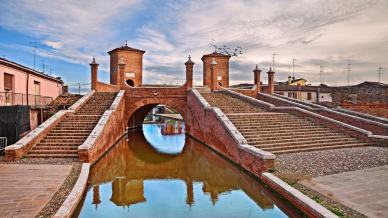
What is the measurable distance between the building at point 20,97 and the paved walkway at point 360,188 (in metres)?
11.1

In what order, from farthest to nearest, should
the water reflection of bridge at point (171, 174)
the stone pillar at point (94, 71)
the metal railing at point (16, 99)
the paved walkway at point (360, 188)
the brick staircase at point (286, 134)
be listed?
the stone pillar at point (94, 71) → the metal railing at point (16, 99) → the brick staircase at point (286, 134) → the water reflection of bridge at point (171, 174) → the paved walkway at point (360, 188)

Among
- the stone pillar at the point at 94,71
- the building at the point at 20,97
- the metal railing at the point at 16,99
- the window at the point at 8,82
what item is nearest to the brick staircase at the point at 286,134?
the building at the point at 20,97

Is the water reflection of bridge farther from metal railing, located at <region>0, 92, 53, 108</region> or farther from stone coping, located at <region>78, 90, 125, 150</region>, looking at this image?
metal railing, located at <region>0, 92, 53, 108</region>

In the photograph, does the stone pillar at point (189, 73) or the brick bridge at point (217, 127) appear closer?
the brick bridge at point (217, 127)

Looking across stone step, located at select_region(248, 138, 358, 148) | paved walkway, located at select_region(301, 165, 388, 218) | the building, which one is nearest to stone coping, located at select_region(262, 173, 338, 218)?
paved walkway, located at select_region(301, 165, 388, 218)

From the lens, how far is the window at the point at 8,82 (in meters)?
14.9

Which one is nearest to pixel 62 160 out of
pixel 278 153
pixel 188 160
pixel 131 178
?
pixel 131 178

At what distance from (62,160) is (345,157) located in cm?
1022

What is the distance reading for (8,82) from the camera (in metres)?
15.0

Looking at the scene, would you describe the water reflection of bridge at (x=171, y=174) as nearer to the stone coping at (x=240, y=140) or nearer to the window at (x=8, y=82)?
the stone coping at (x=240, y=140)

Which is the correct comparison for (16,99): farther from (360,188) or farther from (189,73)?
(360,188)

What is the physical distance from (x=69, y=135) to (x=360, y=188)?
11.1 meters

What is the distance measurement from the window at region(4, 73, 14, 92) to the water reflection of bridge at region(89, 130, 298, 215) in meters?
6.46

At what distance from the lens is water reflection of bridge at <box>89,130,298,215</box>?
8055 millimetres
